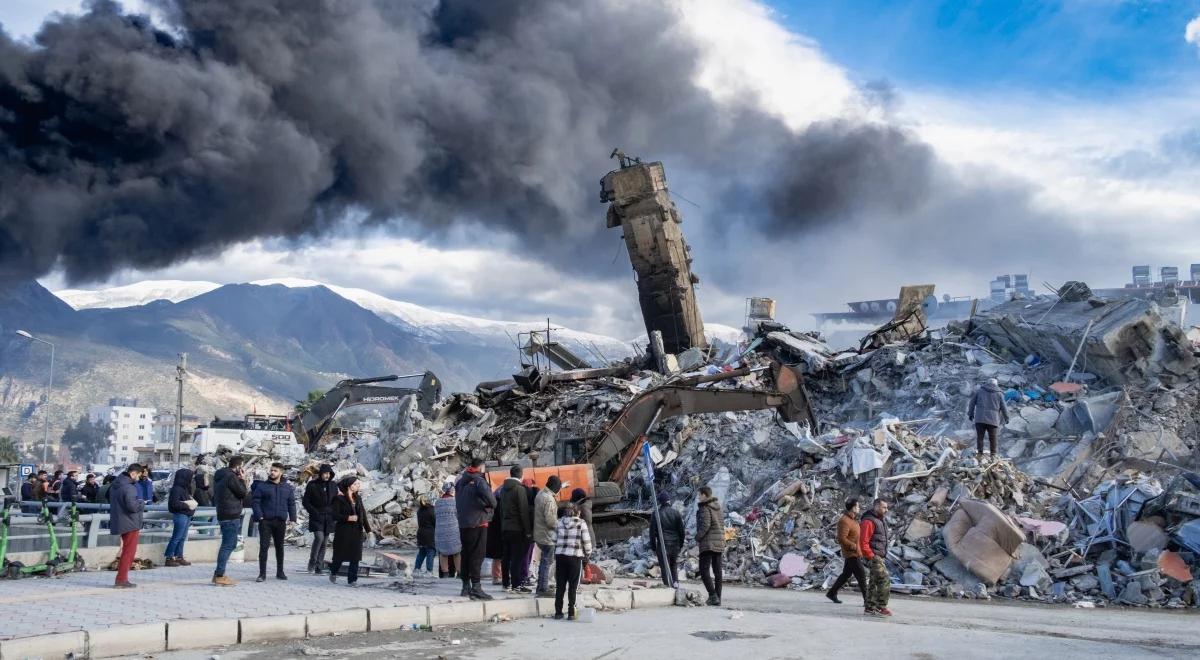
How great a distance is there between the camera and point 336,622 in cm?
848

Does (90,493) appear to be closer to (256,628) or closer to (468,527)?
(468,527)

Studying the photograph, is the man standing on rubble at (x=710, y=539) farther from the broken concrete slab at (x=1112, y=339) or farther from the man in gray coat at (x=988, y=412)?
the broken concrete slab at (x=1112, y=339)

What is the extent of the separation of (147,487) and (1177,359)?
18554 mm

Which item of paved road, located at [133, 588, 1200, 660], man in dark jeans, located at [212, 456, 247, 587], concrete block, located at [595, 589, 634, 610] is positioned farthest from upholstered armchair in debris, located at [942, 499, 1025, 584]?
man in dark jeans, located at [212, 456, 247, 587]

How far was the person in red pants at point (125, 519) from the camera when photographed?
1033 centimetres

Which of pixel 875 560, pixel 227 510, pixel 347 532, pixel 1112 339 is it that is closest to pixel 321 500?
pixel 347 532

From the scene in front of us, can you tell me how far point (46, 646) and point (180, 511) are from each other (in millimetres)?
5199

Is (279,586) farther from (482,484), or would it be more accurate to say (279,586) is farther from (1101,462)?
(1101,462)

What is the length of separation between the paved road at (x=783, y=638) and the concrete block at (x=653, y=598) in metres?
0.21

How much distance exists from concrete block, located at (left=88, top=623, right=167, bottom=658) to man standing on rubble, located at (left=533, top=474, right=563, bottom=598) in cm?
395

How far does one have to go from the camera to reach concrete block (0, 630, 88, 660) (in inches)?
262

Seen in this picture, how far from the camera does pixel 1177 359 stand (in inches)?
765

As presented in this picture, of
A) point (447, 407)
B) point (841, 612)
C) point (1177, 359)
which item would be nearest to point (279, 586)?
point (841, 612)

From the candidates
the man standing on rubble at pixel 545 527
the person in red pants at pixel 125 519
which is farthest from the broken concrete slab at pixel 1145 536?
the person in red pants at pixel 125 519
